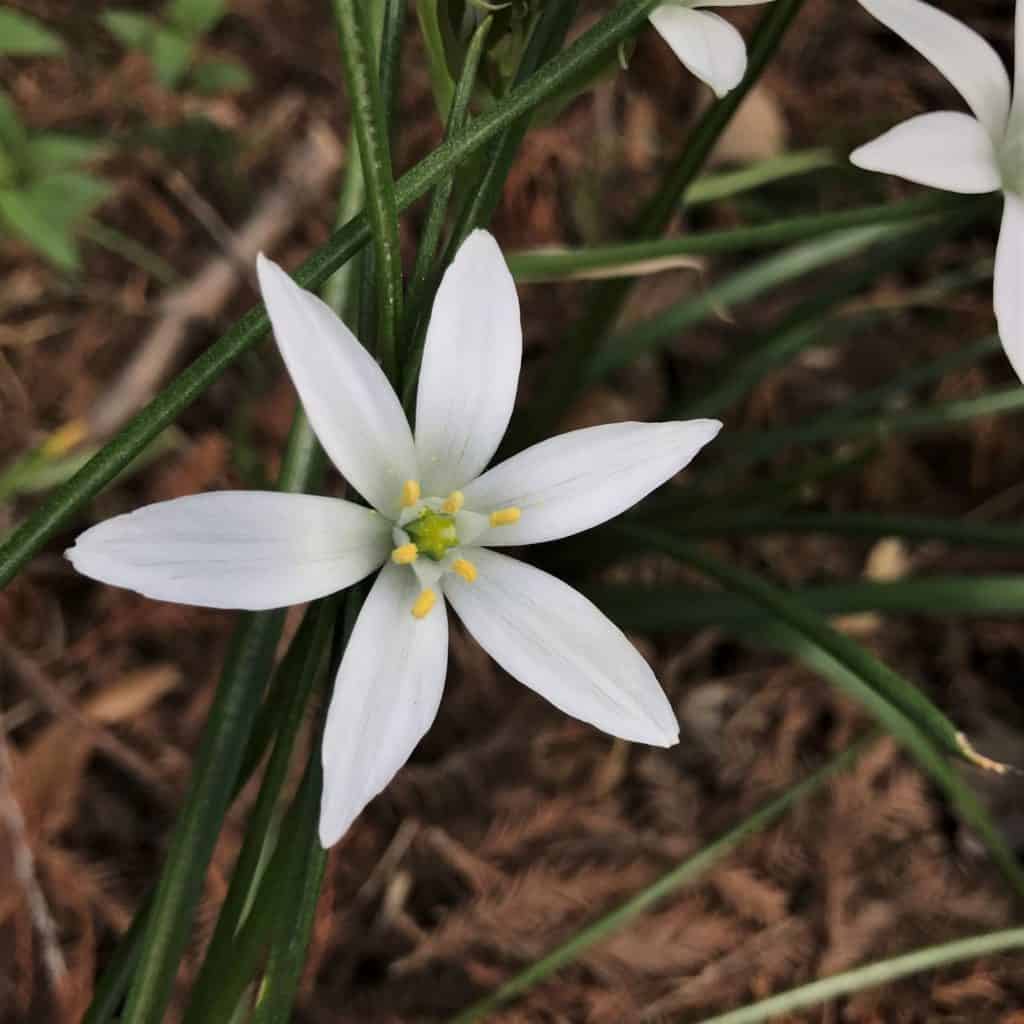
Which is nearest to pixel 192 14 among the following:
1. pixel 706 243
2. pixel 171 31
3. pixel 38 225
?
pixel 171 31

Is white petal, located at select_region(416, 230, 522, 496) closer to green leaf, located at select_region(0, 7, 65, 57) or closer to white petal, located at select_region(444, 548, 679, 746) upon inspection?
white petal, located at select_region(444, 548, 679, 746)

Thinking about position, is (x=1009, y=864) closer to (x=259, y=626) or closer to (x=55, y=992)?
(x=259, y=626)

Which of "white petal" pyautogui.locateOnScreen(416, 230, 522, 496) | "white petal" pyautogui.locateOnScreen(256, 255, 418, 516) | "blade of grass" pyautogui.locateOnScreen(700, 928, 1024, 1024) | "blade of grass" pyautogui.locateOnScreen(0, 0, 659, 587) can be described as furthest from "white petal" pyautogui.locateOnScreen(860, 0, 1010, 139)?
"blade of grass" pyautogui.locateOnScreen(700, 928, 1024, 1024)

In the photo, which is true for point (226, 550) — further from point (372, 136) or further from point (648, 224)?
point (648, 224)

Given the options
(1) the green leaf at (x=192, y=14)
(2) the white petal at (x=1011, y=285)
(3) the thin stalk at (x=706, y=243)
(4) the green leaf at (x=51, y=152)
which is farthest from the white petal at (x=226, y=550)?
Result: (1) the green leaf at (x=192, y=14)

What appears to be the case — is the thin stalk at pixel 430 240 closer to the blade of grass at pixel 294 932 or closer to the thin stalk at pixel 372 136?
the thin stalk at pixel 372 136

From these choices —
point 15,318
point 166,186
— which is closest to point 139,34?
point 166,186
